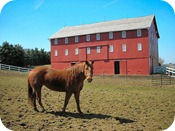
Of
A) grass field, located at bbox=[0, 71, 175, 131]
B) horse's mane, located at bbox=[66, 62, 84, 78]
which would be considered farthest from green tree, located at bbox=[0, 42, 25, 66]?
horse's mane, located at bbox=[66, 62, 84, 78]

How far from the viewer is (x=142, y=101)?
3.32 m

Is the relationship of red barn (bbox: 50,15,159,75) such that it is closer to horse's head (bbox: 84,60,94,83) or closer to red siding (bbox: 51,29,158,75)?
red siding (bbox: 51,29,158,75)

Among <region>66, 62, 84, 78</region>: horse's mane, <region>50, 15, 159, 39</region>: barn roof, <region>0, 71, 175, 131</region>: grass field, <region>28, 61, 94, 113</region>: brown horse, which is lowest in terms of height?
<region>0, 71, 175, 131</region>: grass field

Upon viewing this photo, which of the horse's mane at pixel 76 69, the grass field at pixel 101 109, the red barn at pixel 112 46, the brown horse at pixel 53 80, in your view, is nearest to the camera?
the grass field at pixel 101 109

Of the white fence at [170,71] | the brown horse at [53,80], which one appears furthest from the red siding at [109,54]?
the white fence at [170,71]

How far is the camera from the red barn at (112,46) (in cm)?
278

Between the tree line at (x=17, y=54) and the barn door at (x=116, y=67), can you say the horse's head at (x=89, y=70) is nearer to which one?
the barn door at (x=116, y=67)

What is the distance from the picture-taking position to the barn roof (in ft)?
9.25

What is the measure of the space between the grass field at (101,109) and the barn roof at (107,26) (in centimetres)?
65

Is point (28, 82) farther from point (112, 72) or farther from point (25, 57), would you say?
point (112, 72)

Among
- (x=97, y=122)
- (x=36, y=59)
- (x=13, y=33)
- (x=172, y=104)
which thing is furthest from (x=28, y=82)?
(x=172, y=104)

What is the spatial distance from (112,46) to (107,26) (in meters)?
0.38

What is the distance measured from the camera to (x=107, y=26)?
286 centimetres

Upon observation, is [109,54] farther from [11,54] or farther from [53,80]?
[11,54]
